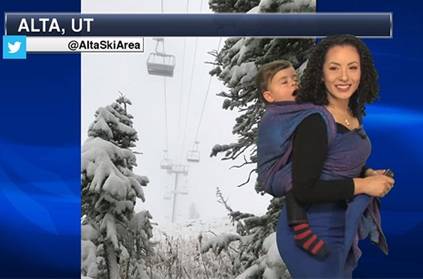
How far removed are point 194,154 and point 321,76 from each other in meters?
0.70

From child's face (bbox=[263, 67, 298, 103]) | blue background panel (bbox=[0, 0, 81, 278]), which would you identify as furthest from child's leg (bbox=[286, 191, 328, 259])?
blue background panel (bbox=[0, 0, 81, 278])

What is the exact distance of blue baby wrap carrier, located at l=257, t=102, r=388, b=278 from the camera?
3354 mm

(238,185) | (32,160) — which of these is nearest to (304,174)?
(238,185)

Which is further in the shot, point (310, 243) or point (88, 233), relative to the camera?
point (88, 233)

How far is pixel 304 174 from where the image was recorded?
3305mm

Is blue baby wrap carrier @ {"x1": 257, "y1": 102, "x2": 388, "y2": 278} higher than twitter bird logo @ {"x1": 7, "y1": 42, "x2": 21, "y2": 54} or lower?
lower

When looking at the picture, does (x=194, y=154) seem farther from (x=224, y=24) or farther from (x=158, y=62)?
(x=224, y=24)

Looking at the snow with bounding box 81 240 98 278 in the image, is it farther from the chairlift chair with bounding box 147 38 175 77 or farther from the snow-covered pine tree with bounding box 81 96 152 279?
the chairlift chair with bounding box 147 38 175 77

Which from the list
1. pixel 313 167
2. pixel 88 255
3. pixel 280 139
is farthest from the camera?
pixel 88 255

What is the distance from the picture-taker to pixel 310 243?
3.34 m

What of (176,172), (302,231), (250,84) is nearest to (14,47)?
(176,172)

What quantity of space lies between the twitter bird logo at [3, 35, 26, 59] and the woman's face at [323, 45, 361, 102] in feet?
4.58

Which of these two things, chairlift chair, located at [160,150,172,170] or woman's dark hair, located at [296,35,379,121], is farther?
chairlift chair, located at [160,150,172,170]

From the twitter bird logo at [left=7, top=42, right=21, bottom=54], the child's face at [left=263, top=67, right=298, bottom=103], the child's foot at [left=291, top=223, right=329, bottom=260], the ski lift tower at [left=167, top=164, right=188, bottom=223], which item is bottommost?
the child's foot at [left=291, top=223, right=329, bottom=260]
